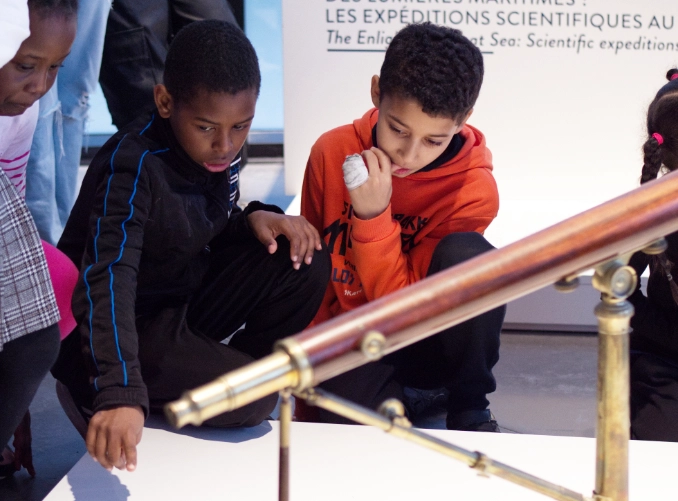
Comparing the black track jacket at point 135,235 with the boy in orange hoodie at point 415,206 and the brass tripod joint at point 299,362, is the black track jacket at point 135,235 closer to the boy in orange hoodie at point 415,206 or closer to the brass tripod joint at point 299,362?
the boy in orange hoodie at point 415,206

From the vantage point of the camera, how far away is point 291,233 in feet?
5.19

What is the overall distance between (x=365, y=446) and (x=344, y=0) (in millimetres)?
1689

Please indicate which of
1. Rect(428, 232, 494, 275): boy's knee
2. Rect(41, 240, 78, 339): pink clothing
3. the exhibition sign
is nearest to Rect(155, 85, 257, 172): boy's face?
Rect(41, 240, 78, 339): pink clothing

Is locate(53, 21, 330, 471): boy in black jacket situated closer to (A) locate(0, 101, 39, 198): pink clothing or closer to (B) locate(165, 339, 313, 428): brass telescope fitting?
(A) locate(0, 101, 39, 198): pink clothing

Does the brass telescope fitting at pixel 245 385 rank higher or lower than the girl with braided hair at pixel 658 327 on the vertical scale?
higher

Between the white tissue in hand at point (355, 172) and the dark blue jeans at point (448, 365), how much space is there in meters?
0.21

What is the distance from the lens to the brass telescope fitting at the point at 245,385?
56cm

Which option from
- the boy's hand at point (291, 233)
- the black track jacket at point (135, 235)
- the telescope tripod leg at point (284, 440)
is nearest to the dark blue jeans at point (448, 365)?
the boy's hand at point (291, 233)

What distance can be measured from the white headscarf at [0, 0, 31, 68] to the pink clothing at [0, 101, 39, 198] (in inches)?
19.3

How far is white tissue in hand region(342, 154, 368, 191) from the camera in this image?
1555 mm

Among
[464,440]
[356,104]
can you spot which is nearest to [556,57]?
[356,104]

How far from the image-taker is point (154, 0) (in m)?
2.36

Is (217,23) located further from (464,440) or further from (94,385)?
(464,440)

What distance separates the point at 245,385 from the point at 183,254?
0.95 m
